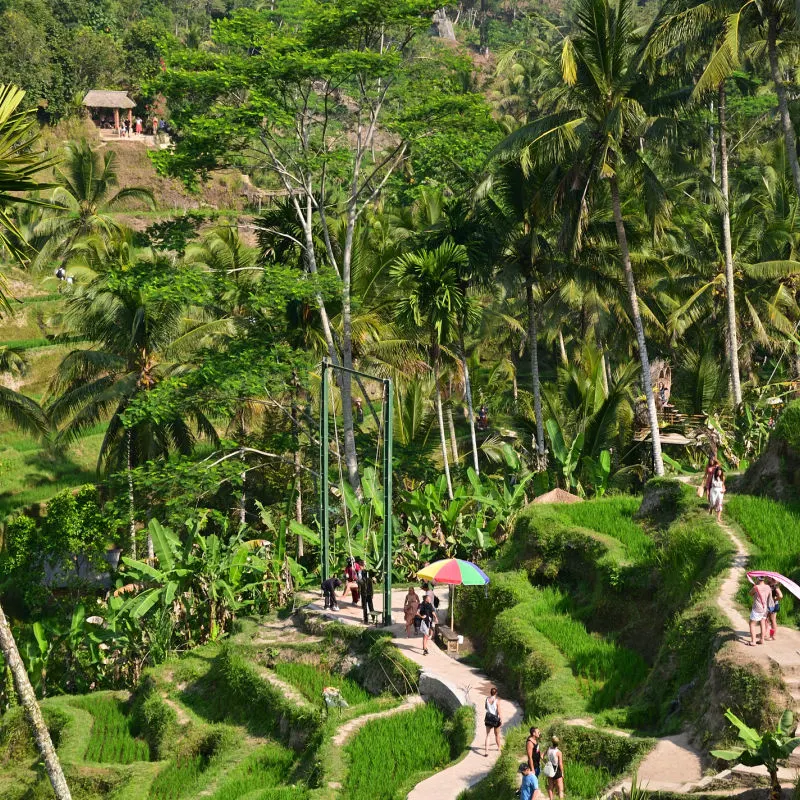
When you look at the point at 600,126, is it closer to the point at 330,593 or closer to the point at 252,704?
the point at 330,593

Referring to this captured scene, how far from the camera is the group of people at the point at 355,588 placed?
24750 mm

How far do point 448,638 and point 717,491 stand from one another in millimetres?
6225

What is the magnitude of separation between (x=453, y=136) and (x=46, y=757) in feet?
68.3

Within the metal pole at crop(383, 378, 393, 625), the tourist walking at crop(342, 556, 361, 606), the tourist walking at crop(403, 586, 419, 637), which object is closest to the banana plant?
the tourist walking at crop(403, 586, 419, 637)

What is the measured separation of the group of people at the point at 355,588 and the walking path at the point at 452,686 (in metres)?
0.24

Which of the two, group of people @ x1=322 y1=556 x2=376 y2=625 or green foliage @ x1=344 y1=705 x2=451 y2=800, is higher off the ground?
group of people @ x1=322 y1=556 x2=376 y2=625

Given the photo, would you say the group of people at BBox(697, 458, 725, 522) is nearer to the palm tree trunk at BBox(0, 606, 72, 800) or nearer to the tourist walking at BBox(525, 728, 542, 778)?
the tourist walking at BBox(525, 728, 542, 778)

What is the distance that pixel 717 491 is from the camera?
68.2 ft

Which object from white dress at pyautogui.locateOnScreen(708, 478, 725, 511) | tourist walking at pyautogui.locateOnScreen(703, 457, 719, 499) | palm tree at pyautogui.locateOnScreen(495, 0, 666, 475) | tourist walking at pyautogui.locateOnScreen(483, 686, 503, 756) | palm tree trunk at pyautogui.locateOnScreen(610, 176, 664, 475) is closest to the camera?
tourist walking at pyautogui.locateOnScreen(483, 686, 503, 756)

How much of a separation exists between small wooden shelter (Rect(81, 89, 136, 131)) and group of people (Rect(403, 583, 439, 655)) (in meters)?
67.0

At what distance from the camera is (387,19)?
30.8m

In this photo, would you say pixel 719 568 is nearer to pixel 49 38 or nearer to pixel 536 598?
pixel 536 598

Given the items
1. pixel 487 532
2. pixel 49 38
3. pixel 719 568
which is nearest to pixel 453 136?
pixel 487 532

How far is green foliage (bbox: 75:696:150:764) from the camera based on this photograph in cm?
2436
